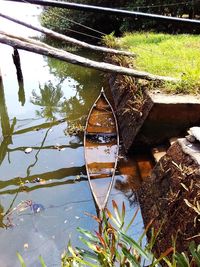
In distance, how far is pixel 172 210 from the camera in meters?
3.52

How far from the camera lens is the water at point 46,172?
13.9ft

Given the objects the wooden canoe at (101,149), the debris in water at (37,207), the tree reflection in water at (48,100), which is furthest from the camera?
the tree reflection in water at (48,100)

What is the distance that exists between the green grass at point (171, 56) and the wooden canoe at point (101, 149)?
1282mm

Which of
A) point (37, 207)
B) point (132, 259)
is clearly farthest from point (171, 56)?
point (132, 259)

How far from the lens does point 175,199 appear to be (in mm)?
3490

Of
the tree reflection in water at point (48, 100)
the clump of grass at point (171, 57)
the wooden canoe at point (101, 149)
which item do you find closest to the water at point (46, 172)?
the tree reflection in water at point (48, 100)

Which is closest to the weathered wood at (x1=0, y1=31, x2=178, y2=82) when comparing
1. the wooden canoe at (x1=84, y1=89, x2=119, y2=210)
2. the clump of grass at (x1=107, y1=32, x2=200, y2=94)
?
the clump of grass at (x1=107, y1=32, x2=200, y2=94)

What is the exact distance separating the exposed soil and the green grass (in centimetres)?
215

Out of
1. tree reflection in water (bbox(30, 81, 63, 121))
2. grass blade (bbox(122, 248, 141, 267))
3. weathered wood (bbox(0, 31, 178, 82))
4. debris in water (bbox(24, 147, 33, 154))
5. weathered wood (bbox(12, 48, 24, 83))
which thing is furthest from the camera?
weathered wood (bbox(12, 48, 24, 83))

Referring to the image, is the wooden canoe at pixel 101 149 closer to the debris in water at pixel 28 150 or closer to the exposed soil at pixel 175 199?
the exposed soil at pixel 175 199

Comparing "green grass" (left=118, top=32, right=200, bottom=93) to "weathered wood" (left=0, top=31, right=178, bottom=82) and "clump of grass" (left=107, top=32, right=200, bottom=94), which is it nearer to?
"clump of grass" (left=107, top=32, right=200, bottom=94)

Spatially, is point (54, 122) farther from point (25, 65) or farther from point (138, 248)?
point (138, 248)

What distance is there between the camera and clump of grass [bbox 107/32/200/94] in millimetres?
5770

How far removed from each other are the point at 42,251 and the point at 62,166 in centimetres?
198
